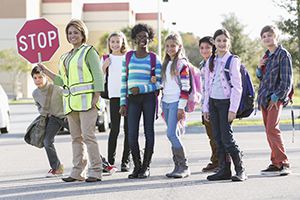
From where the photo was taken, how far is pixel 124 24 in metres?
82.1

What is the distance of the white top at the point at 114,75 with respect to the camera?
415 inches

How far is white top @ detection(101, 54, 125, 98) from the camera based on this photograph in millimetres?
10539

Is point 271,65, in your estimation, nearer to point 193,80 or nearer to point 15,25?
point 193,80

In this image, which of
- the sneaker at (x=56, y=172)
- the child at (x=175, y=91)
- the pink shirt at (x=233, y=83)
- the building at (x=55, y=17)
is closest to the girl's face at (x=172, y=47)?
the child at (x=175, y=91)

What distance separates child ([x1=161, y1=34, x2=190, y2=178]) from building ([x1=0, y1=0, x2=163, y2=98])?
53.7 m

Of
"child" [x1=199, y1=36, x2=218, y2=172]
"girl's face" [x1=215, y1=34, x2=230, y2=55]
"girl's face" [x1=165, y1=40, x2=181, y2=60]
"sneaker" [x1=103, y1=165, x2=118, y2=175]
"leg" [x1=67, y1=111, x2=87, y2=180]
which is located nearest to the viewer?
"girl's face" [x1=215, y1=34, x2=230, y2=55]

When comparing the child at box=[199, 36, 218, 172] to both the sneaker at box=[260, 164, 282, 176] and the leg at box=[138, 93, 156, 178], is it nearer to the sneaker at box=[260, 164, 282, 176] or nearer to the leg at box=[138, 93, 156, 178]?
the sneaker at box=[260, 164, 282, 176]

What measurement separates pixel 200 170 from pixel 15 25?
61238 mm

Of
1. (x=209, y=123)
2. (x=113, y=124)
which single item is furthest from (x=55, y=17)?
(x=209, y=123)

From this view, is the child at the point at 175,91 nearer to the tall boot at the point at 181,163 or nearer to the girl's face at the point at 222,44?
the tall boot at the point at 181,163

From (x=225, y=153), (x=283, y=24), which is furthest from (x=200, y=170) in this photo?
(x=283, y=24)

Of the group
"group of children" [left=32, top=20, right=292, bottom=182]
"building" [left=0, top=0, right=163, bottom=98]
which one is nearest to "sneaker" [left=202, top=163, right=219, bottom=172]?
"group of children" [left=32, top=20, right=292, bottom=182]

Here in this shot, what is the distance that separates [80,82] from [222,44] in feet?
5.96

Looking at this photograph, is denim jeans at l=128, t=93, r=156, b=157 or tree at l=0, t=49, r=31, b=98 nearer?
denim jeans at l=128, t=93, r=156, b=157
